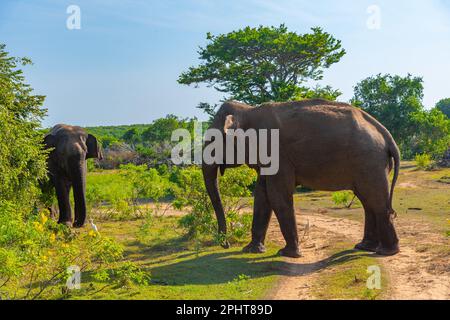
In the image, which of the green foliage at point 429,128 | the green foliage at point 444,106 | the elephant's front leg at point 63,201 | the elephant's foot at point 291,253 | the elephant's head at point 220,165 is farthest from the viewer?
the green foliage at point 444,106

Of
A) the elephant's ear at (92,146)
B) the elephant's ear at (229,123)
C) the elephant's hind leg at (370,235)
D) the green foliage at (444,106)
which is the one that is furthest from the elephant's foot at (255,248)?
the green foliage at (444,106)

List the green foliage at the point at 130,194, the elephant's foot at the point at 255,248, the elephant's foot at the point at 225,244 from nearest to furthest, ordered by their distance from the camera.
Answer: the elephant's foot at the point at 255,248
the elephant's foot at the point at 225,244
the green foliage at the point at 130,194

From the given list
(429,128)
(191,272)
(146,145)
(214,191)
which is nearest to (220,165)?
(214,191)

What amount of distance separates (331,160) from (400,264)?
2500mm

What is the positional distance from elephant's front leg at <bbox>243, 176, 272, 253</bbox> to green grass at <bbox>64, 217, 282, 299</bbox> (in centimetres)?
26

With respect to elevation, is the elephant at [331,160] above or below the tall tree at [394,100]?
below

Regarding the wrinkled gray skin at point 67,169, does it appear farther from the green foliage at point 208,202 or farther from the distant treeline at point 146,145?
the distant treeline at point 146,145

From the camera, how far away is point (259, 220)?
12.2 metres

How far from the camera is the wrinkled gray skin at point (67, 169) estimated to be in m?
16.0

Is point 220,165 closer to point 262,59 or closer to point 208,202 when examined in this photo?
point 208,202

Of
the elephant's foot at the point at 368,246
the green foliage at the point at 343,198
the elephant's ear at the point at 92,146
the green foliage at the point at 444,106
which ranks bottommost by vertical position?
Result: the elephant's foot at the point at 368,246

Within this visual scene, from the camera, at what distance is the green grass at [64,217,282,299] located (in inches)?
349

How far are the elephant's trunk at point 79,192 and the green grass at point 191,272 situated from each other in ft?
6.95
